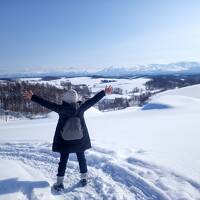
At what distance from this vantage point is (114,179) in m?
4.37

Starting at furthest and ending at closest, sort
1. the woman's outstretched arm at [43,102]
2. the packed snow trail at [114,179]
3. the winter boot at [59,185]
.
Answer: the woman's outstretched arm at [43,102]
the winter boot at [59,185]
the packed snow trail at [114,179]

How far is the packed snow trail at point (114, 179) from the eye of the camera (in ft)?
12.3

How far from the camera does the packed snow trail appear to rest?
3.76 meters

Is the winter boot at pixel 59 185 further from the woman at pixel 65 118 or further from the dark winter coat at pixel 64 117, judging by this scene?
the dark winter coat at pixel 64 117

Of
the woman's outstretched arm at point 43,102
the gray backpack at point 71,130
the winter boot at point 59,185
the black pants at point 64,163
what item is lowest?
the winter boot at point 59,185

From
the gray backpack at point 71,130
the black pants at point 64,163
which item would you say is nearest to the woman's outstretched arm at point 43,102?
the gray backpack at point 71,130

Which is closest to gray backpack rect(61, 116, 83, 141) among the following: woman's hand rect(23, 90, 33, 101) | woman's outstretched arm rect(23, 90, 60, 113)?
woman's outstretched arm rect(23, 90, 60, 113)

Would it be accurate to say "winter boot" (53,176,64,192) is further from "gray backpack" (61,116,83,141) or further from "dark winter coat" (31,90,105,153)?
"gray backpack" (61,116,83,141)

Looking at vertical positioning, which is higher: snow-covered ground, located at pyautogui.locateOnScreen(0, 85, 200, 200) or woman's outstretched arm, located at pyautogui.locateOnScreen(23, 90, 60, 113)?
woman's outstretched arm, located at pyautogui.locateOnScreen(23, 90, 60, 113)

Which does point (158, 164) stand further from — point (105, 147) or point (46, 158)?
point (46, 158)

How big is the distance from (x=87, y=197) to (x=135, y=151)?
96.9 inches

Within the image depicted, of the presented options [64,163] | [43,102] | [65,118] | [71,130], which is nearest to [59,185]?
[64,163]

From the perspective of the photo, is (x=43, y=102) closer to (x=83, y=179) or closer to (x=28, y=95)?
(x=28, y=95)

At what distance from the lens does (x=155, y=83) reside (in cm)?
15200
